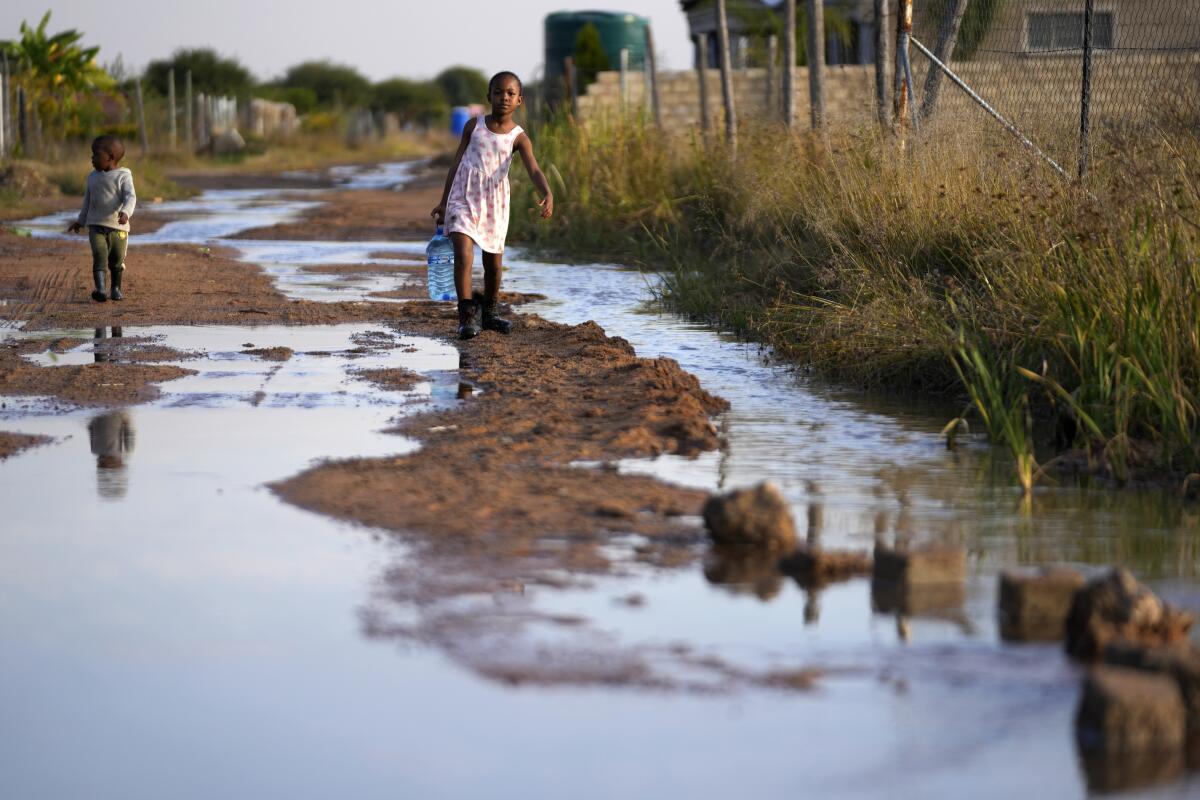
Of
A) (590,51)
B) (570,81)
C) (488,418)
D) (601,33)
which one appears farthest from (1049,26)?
(601,33)

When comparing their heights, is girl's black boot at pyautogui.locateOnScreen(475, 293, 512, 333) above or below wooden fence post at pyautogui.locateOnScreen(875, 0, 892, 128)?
below

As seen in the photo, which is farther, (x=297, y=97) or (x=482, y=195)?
(x=297, y=97)

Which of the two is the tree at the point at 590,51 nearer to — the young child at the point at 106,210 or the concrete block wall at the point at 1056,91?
the concrete block wall at the point at 1056,91

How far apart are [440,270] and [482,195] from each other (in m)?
1.70

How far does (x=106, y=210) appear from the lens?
11367 millimetres

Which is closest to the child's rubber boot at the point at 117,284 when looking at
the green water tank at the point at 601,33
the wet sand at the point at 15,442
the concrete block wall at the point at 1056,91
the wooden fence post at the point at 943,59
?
the wet sand at the point at 15,442

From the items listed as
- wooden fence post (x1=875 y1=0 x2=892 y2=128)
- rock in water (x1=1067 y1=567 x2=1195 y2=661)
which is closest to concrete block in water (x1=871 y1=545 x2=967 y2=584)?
rock in water (x1=1067 y1=567 x2=1195 y2=661)

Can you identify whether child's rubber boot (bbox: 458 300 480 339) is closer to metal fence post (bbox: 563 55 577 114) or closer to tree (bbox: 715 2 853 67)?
metal fence post (bbox: 563 55 577 114)

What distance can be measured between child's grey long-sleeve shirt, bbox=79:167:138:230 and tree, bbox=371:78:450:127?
79.4 meters

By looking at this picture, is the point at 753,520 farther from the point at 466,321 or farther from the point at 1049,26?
the point at 1049,26

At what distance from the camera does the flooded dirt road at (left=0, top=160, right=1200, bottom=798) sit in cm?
328

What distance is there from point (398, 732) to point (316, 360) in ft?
18.1

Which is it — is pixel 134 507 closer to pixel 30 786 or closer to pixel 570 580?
pixel 570 580

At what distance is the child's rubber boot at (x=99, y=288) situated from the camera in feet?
37.4
